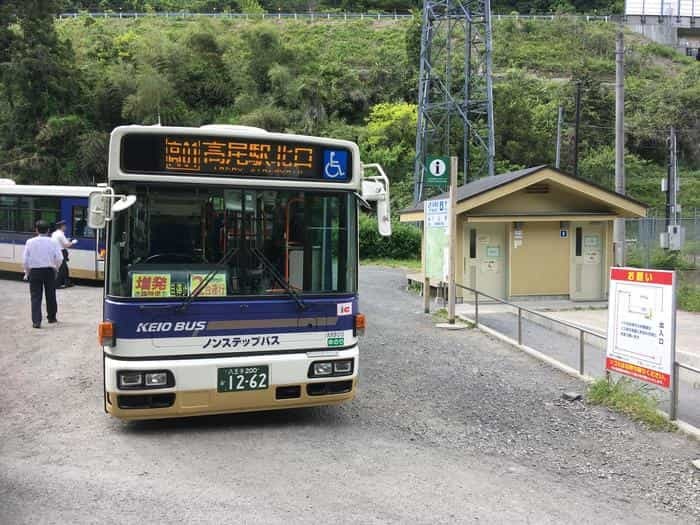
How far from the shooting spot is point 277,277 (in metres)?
6.04

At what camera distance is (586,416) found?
23.5 feet

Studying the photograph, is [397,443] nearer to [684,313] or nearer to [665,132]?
[684,313]

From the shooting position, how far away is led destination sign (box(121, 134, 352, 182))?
228 inches

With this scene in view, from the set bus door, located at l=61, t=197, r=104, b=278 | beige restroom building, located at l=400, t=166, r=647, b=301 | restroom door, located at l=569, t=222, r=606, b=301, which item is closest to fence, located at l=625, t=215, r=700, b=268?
restroom door, located at l=569, t=222, r=606, b=301

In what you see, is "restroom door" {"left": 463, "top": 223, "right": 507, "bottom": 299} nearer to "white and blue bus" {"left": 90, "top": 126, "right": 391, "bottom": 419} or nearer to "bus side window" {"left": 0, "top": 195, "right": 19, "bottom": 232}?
"white and blue bus" {"left": 90, "top": 126, "right": 391, "bottom": 419}

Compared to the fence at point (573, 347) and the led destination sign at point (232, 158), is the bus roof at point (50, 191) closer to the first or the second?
the fence at point (573, 347)

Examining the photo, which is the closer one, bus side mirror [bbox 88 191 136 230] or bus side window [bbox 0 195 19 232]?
bus side mirror [bbox 88 191 136 230]

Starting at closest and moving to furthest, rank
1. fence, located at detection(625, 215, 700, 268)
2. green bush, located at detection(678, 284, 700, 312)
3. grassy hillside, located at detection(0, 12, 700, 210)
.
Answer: green bush, located at detection(678, 284, 700, 312) < fence, located at detection(625, 215, 700, 268) < grassy hillside, located at detection(0, 12, 700, 210)

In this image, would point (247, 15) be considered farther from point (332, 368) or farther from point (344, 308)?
point (332, 368)

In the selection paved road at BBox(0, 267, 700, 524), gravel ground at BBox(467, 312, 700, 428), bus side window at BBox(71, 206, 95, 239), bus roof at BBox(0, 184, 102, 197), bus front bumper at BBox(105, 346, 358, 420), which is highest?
bus roof at BBox(0, 184, 102, 197)

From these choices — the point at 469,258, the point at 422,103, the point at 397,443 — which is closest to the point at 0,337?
the point at 397,443

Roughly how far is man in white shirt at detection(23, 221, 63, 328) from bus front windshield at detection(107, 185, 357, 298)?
621cm

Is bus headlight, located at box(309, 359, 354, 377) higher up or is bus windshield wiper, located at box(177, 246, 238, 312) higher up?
bus windshield wiper, located at box(177, 246, 238, 312)

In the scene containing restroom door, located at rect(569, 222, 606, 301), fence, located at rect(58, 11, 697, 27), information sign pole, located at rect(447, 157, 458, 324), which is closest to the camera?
information sign pole, located at rect(447, 157, 458, 324)
